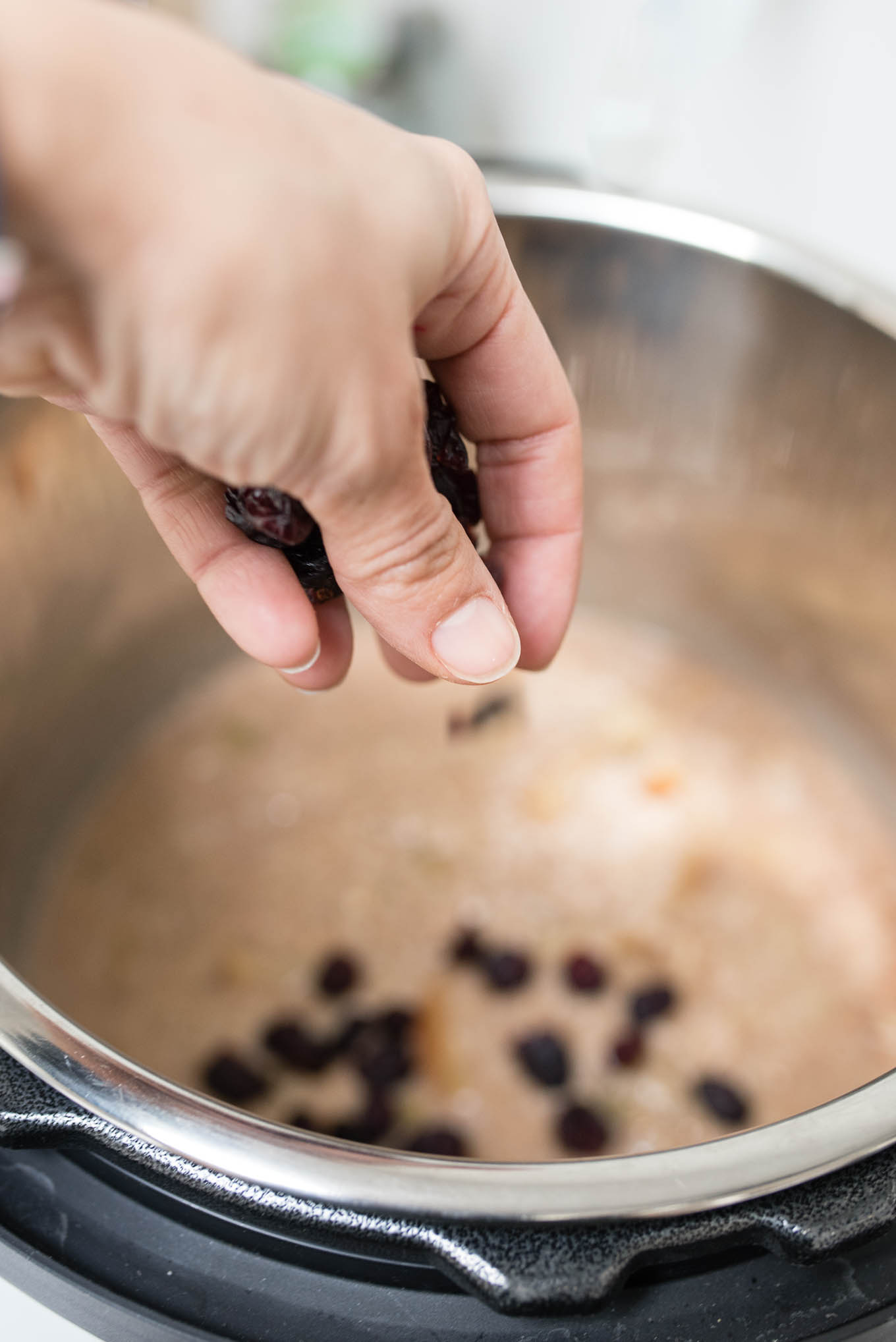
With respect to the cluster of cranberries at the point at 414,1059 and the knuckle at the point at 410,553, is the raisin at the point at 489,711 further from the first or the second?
the knuckle at the point at 410,553

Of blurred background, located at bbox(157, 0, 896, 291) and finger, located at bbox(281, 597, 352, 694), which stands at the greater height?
blurred background, located at bbox(157, 0, 896, 291)

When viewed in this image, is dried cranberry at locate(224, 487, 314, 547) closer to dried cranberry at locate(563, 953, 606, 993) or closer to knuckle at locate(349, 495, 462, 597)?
knuckle at locate(349, 495, 462, 597)

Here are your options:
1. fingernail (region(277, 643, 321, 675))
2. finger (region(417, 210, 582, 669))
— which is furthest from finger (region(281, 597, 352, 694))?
finger (region(417, 210, 582, 669))

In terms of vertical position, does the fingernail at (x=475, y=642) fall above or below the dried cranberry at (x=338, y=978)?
above

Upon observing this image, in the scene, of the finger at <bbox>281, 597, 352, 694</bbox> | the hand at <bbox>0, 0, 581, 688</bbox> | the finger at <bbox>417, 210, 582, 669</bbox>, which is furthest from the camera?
the finger at <bbox>281, 597, 352, 694</bbox>

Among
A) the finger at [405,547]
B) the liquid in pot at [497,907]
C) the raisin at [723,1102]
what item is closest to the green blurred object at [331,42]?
the liquid in pot at [497,907]

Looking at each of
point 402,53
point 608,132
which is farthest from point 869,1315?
point 402,53
